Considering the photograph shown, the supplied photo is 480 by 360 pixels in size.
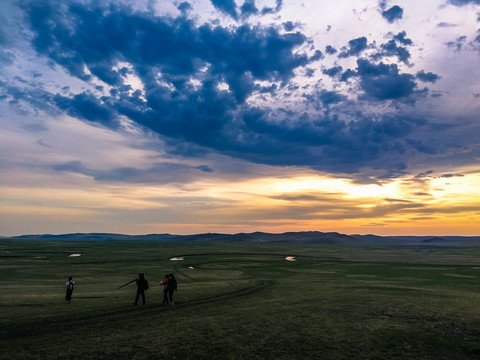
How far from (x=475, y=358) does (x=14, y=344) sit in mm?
23499

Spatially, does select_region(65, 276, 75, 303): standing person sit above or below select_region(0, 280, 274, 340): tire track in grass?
above

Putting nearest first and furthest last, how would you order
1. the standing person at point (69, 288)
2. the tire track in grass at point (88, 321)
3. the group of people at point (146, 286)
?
1. the tire track in grass at point (88, 321)
2. the group of people at point (146, 286)
3. the standing person at point (69, 288)

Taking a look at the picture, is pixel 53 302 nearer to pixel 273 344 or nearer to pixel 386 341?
pixel 273 344

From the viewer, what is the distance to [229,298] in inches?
1162

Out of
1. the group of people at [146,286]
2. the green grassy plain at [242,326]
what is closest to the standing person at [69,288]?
the group of people at [146,286]

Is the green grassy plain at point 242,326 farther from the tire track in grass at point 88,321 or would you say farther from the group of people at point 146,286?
the group of people at point 146,286

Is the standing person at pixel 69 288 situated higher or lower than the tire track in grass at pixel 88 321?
higher

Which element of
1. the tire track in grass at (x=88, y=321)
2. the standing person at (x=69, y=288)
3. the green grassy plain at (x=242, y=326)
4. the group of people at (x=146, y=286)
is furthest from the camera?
the standing person at (x=69, y=288)

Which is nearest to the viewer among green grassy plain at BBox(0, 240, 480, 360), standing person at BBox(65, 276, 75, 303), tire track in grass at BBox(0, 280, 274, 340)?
green grassy plain at BBox(0, 240, 480, 360)

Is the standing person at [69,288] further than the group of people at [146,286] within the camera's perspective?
Yes

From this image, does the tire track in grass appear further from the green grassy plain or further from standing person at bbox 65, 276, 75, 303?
standing person at bbox 65, 276, 75, 303

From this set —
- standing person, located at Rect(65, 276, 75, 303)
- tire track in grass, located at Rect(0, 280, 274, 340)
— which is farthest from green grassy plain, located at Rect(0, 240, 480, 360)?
standing person, located at Rect(65, 276, 75, 303)

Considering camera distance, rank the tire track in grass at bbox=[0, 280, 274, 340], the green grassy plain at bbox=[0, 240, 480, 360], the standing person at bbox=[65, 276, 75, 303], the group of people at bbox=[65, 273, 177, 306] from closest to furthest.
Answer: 1. the green grassy plain at bbox=[0, 240, 480, 360]
2. the tire track in grass at bbox=[0, 280, 274, 340]
3. the group of people at bbox=[65, 273, 177, 306]
4. the standing person at bbox=[65, 276, 75, 303]

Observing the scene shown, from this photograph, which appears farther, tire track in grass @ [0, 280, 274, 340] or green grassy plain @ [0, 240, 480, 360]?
tire track in grass @ [0, 280, 274, 340]
